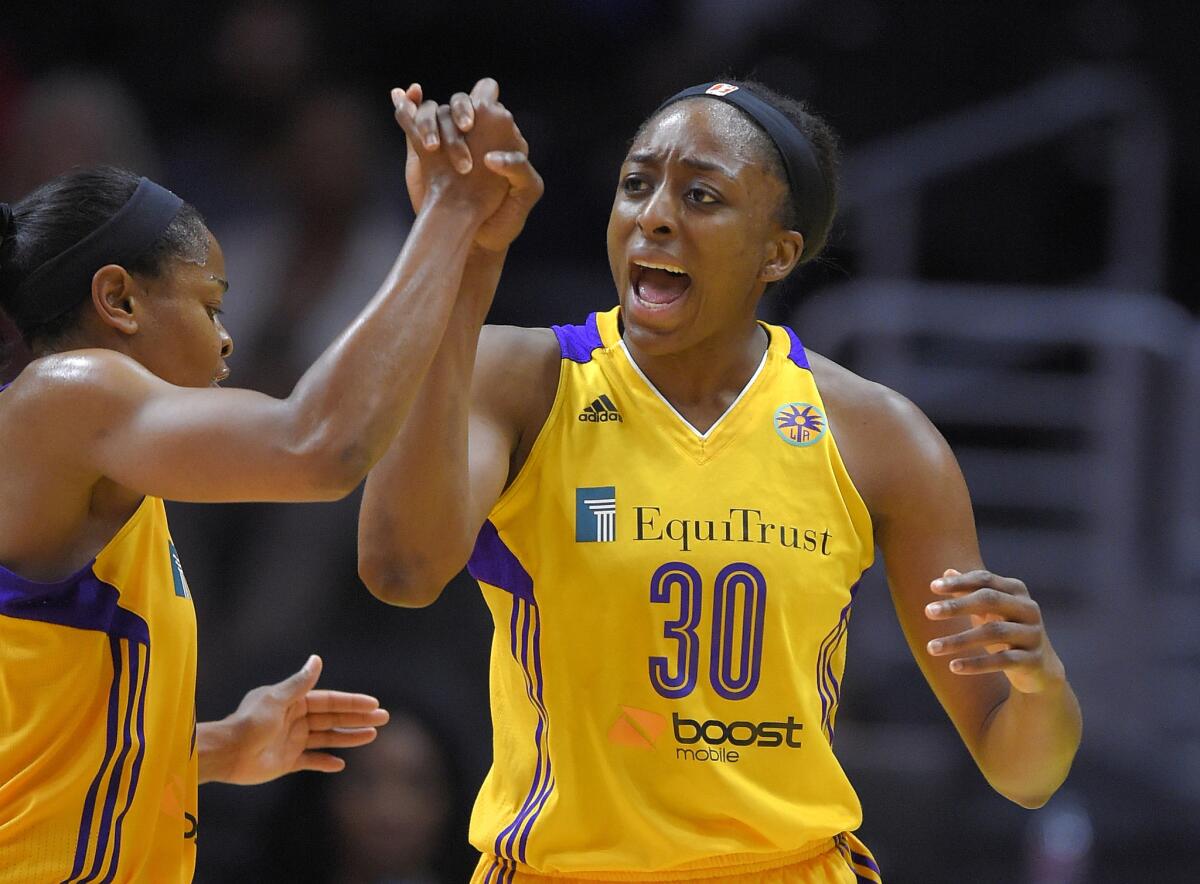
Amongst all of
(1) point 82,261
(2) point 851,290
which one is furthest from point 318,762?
(2) point 851,290

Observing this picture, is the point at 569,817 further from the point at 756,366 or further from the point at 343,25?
the point at 343,25

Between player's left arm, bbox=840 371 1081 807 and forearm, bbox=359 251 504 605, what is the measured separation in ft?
2.82

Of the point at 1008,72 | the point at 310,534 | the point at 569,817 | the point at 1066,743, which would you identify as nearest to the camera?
the point at 569,817

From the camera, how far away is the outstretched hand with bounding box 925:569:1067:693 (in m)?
2.78

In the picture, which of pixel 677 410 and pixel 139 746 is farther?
pixel 677 410

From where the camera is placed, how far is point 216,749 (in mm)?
3277

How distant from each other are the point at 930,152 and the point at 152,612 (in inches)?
239

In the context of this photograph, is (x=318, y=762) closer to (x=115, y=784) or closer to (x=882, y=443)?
(x=115, y=784)

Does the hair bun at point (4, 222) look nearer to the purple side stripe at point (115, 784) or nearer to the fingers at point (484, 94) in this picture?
the purple side stripe at point (115, 784)

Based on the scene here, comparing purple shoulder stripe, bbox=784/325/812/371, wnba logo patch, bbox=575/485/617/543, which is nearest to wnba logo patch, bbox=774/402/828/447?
purple shoulder stripe, bbox=784/325/812/371

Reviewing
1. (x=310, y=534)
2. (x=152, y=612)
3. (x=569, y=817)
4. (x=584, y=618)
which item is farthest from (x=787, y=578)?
(x=310, y=534)

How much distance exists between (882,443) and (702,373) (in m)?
0.38

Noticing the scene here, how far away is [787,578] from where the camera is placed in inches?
120

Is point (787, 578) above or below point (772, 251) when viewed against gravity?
below
